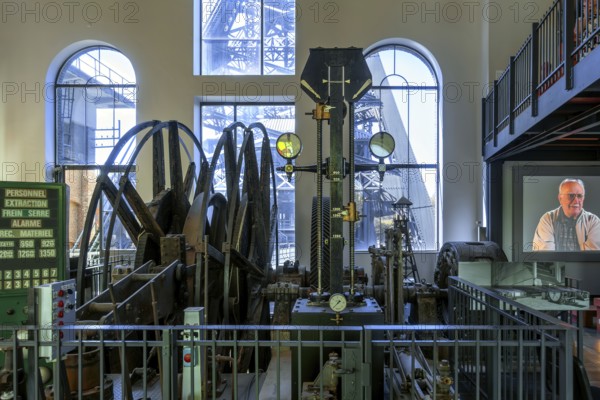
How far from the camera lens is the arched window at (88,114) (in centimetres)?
939

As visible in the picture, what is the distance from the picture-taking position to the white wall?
8805mm

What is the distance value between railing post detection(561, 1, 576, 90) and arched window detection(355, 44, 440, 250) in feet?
16.0

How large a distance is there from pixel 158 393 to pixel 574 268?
7.67 m

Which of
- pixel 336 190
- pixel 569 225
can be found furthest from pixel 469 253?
pixel 336 190

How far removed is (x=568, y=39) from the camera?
417 cm

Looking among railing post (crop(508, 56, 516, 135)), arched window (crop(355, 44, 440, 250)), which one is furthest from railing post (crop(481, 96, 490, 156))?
railing post (crop(508, 56, 516, 135))

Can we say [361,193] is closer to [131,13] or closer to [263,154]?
[263,154]

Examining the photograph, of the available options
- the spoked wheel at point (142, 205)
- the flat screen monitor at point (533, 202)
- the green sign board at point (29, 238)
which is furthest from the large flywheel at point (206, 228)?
the flat screen monitor at point (533, 202)

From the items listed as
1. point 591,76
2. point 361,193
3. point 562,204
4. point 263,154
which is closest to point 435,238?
point 361,193

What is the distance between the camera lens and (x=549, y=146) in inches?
292

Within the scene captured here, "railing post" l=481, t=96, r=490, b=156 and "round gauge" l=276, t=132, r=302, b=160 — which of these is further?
"railing post" l=481, t=96, r=490, b=156

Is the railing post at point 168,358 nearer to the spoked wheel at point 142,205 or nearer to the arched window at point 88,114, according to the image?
the spoked wheel at point 142,205

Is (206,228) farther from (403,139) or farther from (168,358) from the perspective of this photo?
(403,139)

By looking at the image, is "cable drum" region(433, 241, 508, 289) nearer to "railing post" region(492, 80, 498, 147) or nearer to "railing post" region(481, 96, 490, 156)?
"railing post" region(492, 80, 498, 147)
